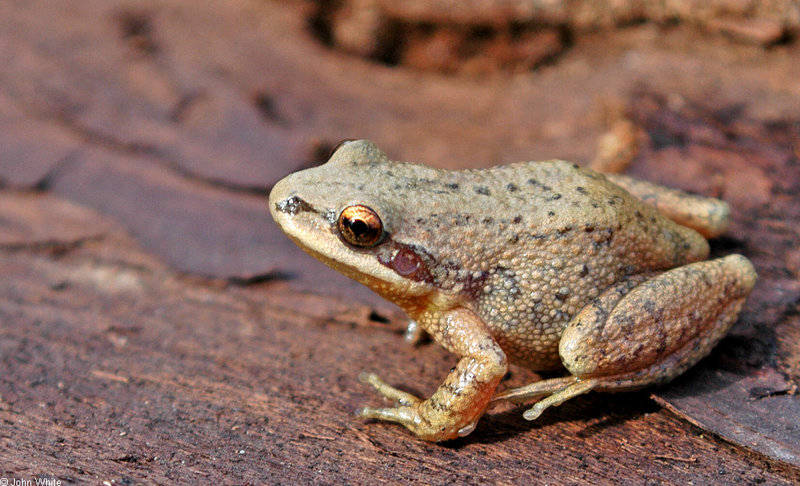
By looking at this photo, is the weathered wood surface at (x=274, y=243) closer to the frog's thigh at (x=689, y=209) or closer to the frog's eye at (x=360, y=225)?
the frog's thigh at (x=689, y=209)

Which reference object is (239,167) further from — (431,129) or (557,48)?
(557,48)

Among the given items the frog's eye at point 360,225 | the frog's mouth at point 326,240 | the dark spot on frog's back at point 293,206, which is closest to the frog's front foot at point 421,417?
the frog's mouth at point 326,240

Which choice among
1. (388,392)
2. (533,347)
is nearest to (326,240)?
(388,392)

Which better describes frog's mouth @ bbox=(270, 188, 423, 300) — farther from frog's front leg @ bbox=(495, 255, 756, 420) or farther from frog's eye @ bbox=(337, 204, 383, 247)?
frog's front leg @ bbox=(495, 255, 756, 420)

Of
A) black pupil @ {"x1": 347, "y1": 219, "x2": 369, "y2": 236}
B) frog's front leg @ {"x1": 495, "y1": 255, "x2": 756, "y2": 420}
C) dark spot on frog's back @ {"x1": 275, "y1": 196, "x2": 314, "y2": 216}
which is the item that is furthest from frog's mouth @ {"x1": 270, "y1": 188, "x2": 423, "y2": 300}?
frog's front leg @ {"x1": 495, "y1": 255, "x2": 756, "y2": 420}

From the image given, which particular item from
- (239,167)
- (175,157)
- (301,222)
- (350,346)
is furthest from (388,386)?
(175,157)

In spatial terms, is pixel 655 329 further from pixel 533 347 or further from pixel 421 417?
pixel 421 417
